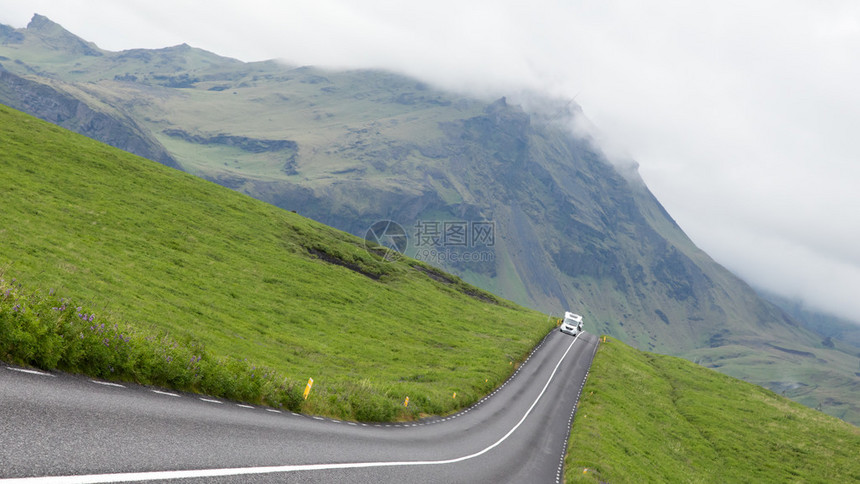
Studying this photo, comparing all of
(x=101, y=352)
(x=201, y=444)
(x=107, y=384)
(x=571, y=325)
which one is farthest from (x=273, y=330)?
(x=571, y=325)

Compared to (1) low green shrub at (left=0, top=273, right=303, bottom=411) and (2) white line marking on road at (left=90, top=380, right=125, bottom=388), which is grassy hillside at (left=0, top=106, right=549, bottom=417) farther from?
(2) white line marking on road at (left=90, top=380, right=125, bottom=388)

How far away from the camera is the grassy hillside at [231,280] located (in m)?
28.5

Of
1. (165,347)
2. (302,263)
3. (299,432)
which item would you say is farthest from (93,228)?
(299,432)

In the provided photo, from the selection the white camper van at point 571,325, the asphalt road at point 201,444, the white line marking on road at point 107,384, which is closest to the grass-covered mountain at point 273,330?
the white line marking on road at point 107,384

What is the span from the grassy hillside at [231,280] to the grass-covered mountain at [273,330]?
244mm

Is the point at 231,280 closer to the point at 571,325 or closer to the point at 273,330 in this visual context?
the point at 273,330

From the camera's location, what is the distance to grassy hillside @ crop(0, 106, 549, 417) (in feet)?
93.5

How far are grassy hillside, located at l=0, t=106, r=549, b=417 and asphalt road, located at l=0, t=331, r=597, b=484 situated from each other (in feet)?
11.3

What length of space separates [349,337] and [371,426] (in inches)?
875

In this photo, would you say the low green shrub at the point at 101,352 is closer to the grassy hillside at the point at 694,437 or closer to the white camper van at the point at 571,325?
the grassy hillside at the point at 694,437

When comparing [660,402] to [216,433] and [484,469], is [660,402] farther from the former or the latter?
[216,433]

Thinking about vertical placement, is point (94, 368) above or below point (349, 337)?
above

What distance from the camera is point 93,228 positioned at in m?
40.4

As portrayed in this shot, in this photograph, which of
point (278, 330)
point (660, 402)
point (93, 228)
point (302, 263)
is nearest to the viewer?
point (278, 330)
